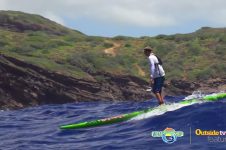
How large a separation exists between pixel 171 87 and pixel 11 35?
36.4 meters

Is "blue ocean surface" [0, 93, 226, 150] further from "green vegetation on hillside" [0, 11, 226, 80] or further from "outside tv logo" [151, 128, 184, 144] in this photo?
"green vegetation on hillside" [0, 11, 226, 80]

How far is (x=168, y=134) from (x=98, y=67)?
59003 millimetres

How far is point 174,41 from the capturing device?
315 feet

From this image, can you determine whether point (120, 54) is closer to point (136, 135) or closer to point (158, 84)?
point (158, 84)

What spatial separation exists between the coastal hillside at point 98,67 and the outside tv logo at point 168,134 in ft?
144

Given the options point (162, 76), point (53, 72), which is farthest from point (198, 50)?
point (162, 76)

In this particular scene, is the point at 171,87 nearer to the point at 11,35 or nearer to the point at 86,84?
the point at 86,84

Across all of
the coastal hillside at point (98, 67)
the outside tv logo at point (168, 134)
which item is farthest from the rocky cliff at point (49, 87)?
the outside tv logo at point (168, 134)

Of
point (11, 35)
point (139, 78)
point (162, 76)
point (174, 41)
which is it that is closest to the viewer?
point (162, 76)

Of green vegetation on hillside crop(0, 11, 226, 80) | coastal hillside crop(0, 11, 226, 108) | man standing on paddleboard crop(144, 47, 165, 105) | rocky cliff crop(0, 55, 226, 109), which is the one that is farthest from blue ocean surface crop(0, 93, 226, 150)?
green vegetation on hillside crop(0, 11, 226, 80)

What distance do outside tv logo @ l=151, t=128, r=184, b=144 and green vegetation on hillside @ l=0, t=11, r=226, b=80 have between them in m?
50.1

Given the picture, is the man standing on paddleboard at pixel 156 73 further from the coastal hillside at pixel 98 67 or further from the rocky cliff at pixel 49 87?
the coastal hillside at pixel 98 67

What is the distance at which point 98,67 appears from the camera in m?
70.7

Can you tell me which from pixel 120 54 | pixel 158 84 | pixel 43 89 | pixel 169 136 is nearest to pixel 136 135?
pixel 169 136
